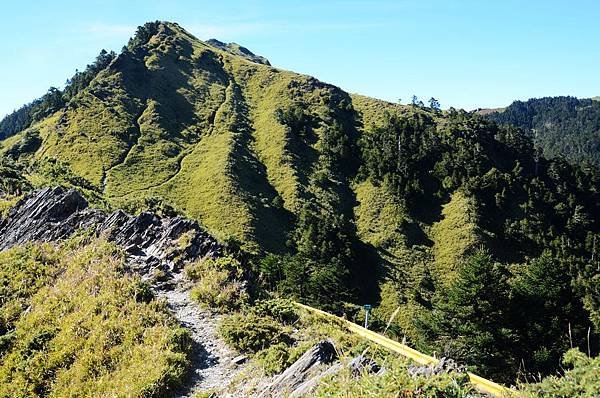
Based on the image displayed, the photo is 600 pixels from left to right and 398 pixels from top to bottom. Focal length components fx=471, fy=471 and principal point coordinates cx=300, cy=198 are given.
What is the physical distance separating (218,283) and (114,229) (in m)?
9.00

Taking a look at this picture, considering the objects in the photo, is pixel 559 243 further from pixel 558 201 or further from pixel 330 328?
pixel 330 328

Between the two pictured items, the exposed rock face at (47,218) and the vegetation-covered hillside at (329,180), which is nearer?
the exposed rock face at (47,218)

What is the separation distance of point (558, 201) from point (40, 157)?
116 m

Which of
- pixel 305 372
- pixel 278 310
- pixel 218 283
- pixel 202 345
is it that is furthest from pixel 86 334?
pixel 305 372

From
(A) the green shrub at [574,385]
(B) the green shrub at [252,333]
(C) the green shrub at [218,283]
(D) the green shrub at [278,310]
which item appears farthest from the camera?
(C) the green shrub at [218,283]

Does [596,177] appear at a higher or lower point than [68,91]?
lower

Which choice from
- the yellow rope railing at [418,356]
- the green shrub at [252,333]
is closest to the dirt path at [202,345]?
the green shrub at [252,333]

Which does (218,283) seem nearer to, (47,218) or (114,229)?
(114,229)

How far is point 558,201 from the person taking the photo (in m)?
107

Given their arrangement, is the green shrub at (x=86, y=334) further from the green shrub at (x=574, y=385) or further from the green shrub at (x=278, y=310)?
the green shrub at (x=574, y=385)

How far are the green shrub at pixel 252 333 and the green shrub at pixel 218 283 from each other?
1.82 meters

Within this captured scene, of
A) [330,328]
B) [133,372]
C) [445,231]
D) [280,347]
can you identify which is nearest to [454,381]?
[280,347]

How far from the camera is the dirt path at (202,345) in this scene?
14078mm

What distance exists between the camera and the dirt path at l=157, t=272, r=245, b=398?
14078 millimetres
